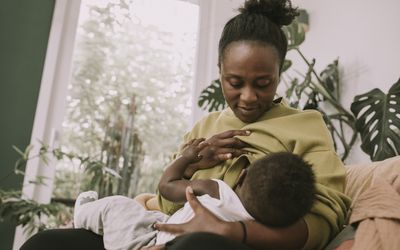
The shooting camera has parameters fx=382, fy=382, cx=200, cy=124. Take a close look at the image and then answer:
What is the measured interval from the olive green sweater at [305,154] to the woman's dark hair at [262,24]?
0.58ft

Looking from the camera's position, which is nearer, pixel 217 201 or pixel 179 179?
pixel 217 201

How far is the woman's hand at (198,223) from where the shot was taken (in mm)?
773

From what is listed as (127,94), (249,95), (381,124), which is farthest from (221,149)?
(127,94)

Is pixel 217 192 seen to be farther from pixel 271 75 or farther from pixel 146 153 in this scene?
pixel 146 153

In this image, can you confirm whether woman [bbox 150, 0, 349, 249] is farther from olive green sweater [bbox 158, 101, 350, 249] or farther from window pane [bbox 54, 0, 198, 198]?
window pane [bbox 54, 0, 198, 198]

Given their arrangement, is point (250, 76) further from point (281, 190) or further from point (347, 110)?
point (347, 110)

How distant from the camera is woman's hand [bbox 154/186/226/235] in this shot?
773mm

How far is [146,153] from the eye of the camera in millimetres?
3049

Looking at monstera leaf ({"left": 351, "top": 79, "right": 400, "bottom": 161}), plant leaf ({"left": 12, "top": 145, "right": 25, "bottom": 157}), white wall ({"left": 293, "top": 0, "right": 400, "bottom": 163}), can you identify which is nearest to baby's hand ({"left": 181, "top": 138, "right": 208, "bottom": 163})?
monstera leaf ({"left": 351, "top": 79, "right": 400, "bottom": 161})

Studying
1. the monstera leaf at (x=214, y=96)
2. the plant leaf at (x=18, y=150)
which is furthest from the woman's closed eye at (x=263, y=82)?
the plant leaf at (x=18, y=150)

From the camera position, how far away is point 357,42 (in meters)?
2.23

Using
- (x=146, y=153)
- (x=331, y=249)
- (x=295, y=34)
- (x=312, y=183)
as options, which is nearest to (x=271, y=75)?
(x=312, y=183)

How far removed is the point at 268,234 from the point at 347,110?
1.68 m

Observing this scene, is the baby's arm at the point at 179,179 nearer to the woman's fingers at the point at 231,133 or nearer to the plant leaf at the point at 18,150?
the woman's fingers at the point at 231,133
